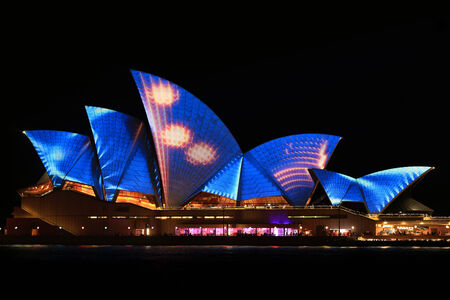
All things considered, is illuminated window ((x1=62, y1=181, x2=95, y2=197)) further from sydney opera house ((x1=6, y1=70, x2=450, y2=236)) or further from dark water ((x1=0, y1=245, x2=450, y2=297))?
dark water ((x1=0, y1=245, x2=450, y2=297))

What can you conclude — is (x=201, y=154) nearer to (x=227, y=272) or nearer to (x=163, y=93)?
(x=163, y=93)

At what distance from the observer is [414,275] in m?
28.8

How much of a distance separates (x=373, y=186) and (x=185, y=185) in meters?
22.8

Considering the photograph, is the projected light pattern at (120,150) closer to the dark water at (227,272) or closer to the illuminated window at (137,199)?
the illuminated window at (137,199)

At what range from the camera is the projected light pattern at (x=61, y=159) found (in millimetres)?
60469

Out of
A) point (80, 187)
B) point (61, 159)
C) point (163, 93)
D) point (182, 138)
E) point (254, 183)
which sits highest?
point (163, 93)

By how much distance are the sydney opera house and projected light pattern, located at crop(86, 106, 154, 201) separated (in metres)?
0.11

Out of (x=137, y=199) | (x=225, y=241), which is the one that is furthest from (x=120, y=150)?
(x=225, y=241)

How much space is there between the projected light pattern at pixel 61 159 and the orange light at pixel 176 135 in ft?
32.1

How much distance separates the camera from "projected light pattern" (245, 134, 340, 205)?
62.4 meters

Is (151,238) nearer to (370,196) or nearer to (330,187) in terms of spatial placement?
(330,187)

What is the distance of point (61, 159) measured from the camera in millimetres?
60625

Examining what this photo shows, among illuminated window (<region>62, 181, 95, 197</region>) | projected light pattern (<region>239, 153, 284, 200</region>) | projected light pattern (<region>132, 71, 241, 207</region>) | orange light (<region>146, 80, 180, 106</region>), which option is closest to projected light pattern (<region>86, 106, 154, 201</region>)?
projected light pattern (<region>132, 71, 241, 207</region>)

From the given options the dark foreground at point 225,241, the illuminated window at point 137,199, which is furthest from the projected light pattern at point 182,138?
the dark foreground at point 225,241
